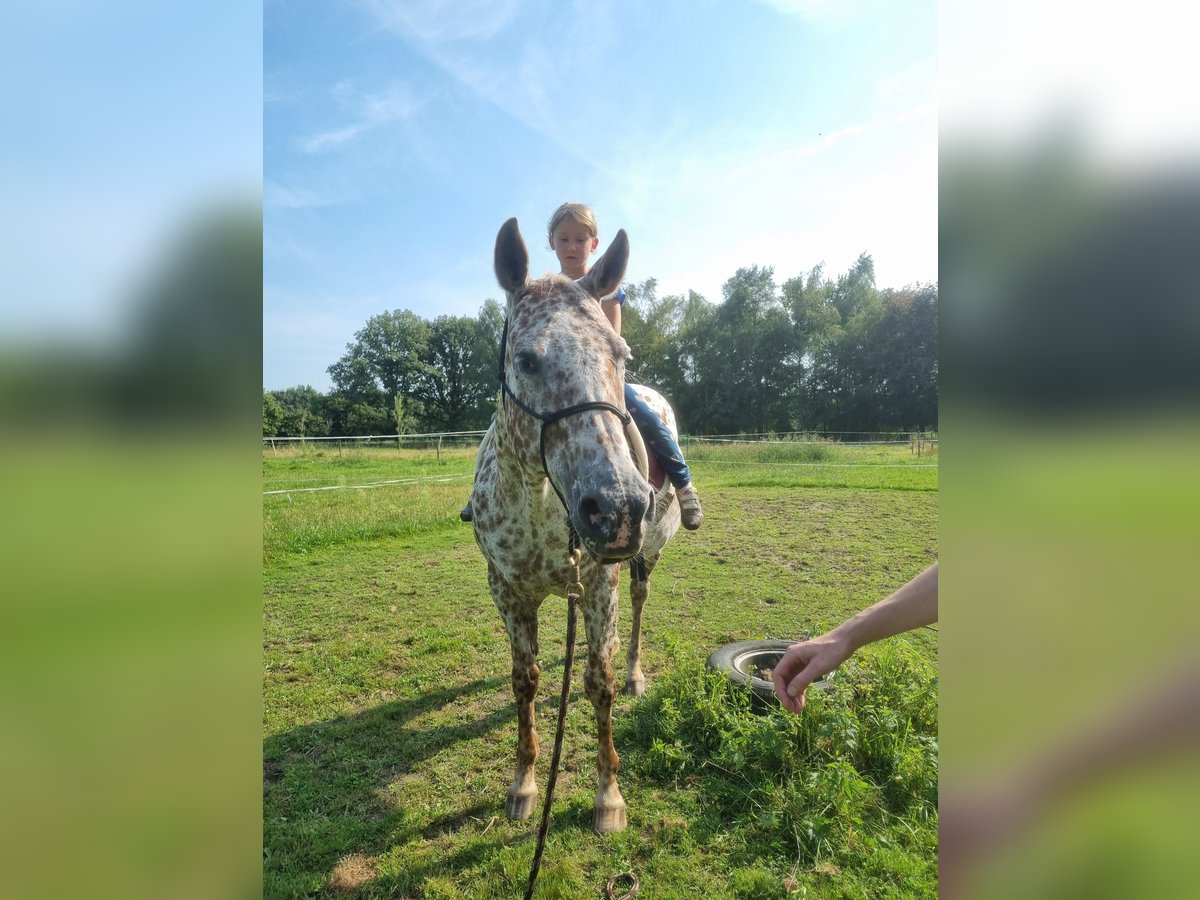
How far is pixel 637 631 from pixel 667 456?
1.80m

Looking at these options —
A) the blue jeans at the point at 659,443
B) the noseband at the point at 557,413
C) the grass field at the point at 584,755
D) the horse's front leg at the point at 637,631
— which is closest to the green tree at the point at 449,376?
the grass field at the point at 584,755

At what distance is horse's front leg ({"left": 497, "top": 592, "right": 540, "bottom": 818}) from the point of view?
3.19 m

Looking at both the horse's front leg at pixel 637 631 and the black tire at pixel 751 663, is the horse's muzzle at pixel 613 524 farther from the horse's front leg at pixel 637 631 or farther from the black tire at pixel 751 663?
the horse's front leg at pixel 637 631

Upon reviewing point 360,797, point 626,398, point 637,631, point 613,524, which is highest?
point 626,398

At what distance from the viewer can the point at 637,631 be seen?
4.86 m

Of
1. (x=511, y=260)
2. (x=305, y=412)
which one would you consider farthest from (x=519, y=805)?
(x=305, y=412)

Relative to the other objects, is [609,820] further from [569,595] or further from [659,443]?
[659,443]

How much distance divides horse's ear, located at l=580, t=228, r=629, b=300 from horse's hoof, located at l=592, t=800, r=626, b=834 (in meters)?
2.70

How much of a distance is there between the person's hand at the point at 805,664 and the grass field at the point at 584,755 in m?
1.77

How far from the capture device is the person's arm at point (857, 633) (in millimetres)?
1189
